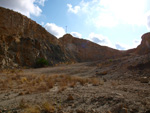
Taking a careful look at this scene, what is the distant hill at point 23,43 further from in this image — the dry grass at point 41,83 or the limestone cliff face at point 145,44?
the limestone cliff face at point 145,44

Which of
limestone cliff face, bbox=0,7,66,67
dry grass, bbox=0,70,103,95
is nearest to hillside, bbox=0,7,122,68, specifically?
limestone cliff face, bbox=0,7,66,67

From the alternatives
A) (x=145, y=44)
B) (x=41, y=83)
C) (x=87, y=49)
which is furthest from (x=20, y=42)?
(x=145, y=44)

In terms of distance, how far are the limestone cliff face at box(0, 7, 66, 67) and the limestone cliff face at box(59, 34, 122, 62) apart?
1625cm

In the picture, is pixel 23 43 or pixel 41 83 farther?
pixel 23 43

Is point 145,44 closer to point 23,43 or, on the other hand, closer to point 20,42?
point 23,43

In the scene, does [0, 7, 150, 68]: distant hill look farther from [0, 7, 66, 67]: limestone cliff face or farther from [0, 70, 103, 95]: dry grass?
[0, 70, 103, 95]: dry grass

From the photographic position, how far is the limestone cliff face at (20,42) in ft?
70.9

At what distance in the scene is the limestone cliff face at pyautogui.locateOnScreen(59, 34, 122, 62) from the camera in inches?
1855

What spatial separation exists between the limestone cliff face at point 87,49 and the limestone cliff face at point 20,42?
16.3 meters

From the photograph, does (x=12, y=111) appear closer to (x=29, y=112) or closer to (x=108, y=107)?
(x=29, y=112)

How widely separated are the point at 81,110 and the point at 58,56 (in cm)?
2986

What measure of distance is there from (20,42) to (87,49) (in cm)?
2992

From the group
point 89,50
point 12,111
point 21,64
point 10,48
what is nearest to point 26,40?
point 10,48

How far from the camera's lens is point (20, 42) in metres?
24.2
